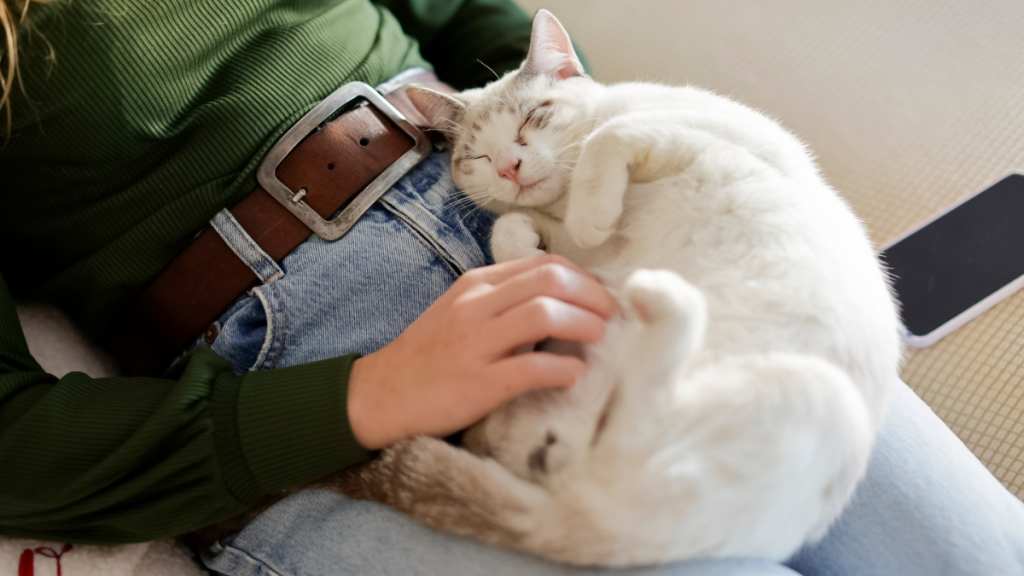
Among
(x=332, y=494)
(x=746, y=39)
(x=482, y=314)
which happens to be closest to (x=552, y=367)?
(x=482, y=314)

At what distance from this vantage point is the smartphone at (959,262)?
1095 mm

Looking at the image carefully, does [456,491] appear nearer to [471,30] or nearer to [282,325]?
[282,325]

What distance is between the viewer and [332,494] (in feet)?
2.68

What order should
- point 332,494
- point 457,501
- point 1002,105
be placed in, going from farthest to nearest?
point 1002,105 → point 332,494 → point 457,501

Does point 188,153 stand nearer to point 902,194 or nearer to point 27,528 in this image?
point 27,528

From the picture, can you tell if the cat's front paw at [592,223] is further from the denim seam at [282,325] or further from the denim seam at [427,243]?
the denim seam at [282,325]

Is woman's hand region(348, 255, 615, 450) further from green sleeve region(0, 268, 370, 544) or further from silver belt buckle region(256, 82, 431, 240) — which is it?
silver belt buckle region(256, 82, 431, 240)

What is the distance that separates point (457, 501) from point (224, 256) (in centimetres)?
60

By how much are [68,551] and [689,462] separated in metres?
0.88

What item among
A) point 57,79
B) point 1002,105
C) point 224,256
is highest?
point 1002,105

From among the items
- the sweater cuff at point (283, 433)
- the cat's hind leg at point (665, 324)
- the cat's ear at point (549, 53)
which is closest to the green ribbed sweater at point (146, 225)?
the sweater cuff at point (283, 433)

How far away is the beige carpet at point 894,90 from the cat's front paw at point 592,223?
0.70 meters

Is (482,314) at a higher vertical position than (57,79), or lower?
higher

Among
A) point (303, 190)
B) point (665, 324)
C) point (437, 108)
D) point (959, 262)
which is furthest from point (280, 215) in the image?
point (959, 262)
